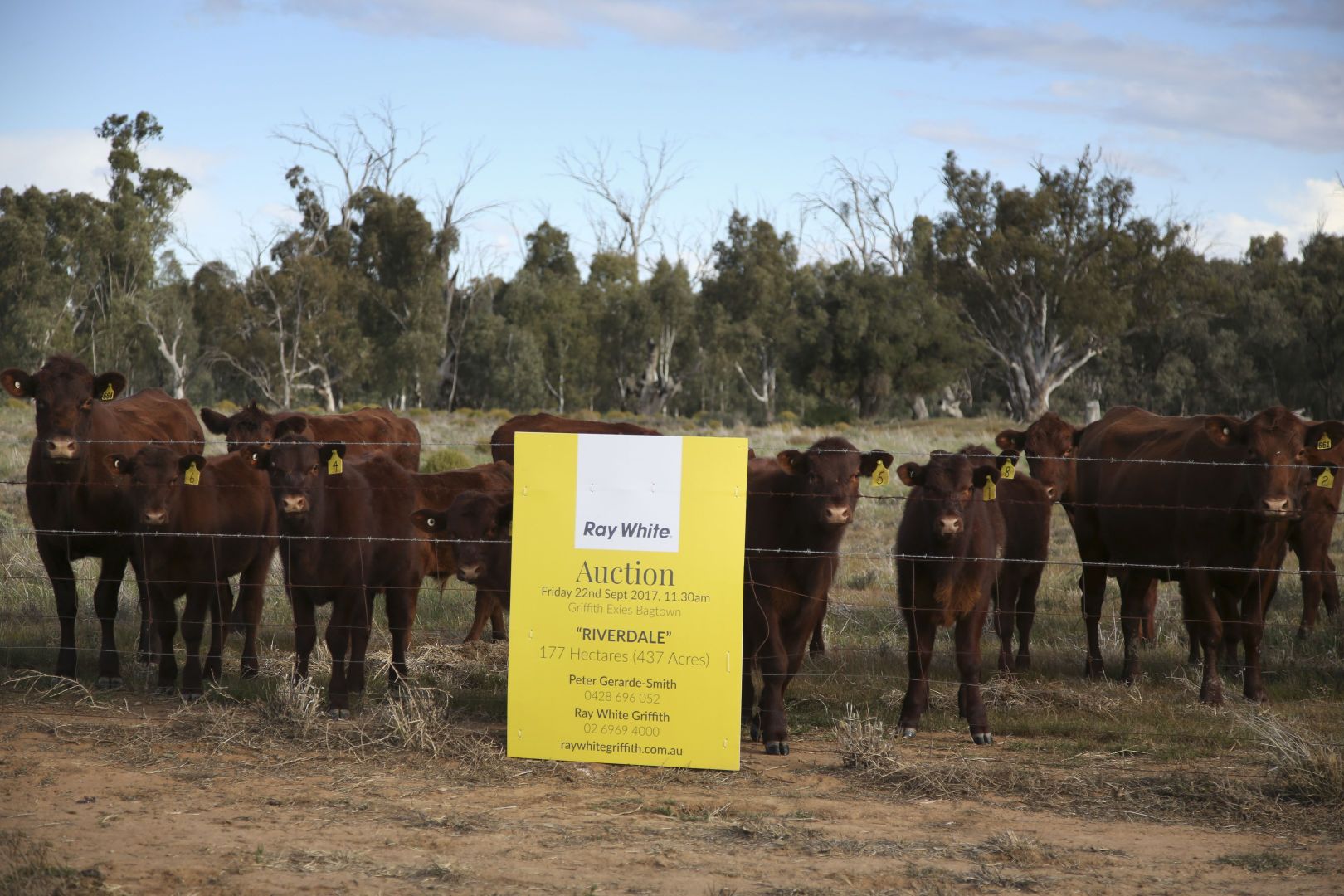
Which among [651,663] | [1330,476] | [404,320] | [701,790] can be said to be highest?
[404,320]

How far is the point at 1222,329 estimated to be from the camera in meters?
50.4

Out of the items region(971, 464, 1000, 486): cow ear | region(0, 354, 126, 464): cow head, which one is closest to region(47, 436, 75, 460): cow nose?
region(0, 354, 126, 464): cow head

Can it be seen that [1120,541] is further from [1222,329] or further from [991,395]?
[991,395]

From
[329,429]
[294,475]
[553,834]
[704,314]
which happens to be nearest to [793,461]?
[553,834]

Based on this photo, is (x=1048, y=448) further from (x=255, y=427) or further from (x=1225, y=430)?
(x=255, y=427)

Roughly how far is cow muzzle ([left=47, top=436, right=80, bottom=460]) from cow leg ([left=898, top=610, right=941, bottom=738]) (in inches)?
221

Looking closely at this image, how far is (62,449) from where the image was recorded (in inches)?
348

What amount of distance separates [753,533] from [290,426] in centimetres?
367

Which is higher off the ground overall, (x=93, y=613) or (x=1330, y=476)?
(x=1330, y=476)

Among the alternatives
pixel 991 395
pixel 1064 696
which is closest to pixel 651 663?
pixel 1064 696

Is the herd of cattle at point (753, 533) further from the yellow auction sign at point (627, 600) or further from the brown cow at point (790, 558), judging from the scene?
the yellow auction sign at point (627, 600)

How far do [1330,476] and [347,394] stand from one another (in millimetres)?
52673

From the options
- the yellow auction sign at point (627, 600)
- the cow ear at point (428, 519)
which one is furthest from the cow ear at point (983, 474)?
the cow ear at point (428, 519)

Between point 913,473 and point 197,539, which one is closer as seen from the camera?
point 913,473
